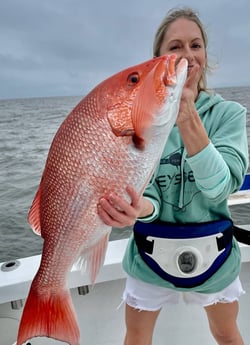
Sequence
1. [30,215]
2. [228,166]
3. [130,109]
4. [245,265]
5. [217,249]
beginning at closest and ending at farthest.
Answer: [130,109] < [30,215] < [228,166] < [217,249] < [245,265]

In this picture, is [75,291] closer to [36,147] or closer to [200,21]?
[200,21]

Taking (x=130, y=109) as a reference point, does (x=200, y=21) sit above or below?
above

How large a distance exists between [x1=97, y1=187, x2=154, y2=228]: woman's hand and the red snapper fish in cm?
2

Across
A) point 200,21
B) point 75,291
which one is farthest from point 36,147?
point 200,21

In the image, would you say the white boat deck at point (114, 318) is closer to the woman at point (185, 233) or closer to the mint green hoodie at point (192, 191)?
the woman at point (185, 233)

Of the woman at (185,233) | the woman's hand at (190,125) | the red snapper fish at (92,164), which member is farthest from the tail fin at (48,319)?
the woman's hand at (190,125)

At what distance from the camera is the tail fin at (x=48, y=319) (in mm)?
1145

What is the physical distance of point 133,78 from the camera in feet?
3.56

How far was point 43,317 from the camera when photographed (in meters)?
1.16

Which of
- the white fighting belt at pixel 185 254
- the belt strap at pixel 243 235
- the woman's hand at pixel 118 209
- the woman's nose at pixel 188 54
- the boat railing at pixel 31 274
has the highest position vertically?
the woman's nose at pixel 188 54

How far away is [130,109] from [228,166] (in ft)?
1.61

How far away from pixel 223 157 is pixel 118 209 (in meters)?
0.50

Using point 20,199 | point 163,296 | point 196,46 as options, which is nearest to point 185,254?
point 163,296

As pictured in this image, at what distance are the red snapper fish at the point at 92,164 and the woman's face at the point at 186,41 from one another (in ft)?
1.81
